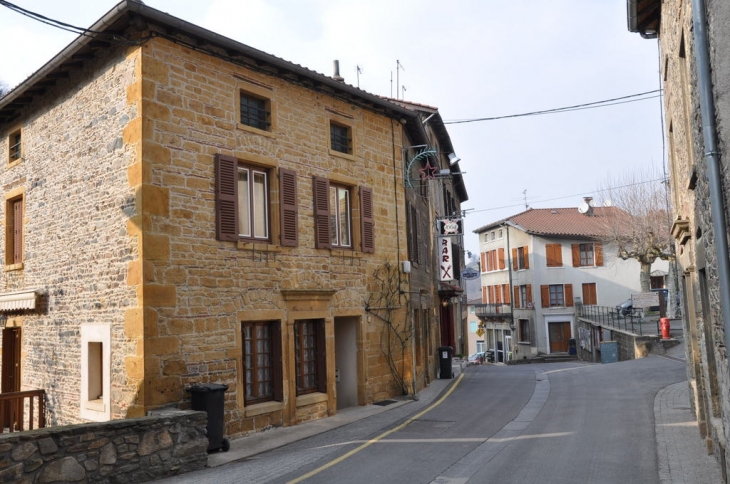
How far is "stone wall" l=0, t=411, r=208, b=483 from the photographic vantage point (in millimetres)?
7121

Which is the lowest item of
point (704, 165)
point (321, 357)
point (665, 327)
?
point (665, 327)

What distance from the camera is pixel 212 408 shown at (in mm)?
9805

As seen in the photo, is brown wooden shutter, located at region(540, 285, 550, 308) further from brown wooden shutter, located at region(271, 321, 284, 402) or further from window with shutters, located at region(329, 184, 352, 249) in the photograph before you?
brown wooden shutter, located at region(271, 321, 284, 402)

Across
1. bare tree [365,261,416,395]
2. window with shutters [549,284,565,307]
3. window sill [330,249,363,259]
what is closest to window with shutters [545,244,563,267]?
window with shutters [549,284,565,307]

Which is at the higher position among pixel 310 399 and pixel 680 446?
pixel 310 399

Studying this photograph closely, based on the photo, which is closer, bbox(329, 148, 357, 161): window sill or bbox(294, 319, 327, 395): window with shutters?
bbox(294, 319, 327, 395): window with shutters

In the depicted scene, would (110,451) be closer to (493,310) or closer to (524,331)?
(524,331)

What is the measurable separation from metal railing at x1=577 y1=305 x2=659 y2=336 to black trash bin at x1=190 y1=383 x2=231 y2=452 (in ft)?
69.2

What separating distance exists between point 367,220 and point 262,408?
5179 mm

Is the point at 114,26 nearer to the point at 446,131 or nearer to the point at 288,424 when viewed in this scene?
the point at 288,424

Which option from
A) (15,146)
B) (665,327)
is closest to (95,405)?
(15,146)

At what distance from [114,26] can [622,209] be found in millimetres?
31664

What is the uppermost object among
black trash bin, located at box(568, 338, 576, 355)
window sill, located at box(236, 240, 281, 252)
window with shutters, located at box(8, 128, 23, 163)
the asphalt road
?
window with shutters, located at box(8, 128, 23, 163)

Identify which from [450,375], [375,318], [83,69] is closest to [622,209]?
[450,375]
